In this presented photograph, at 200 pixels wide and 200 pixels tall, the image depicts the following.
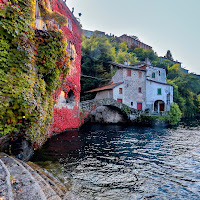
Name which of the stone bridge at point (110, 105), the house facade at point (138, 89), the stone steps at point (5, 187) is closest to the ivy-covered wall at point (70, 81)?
the stone bridge at point (110, 105)

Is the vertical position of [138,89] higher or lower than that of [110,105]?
higher

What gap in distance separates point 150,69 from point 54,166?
1146 inches

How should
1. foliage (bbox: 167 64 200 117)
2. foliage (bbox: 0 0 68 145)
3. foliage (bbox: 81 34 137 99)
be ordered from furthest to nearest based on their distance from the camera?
1. foliage (bbox: 167 64 200 117)
2. foliage (bbox: 81 34 137 99)
3. foliage (bbox: 0 0 68 145)

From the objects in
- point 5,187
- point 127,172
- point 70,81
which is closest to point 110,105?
point 70,81

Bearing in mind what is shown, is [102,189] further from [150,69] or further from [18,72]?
[150,69]

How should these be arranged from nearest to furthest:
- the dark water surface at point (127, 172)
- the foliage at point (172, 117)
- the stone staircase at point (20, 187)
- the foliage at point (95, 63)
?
1. the stone staircase at point (20, 187)
2. the dark water surface at point (127, 172)
3. the foliage at point (172, 117)
4. the foliage at point (95, 63)

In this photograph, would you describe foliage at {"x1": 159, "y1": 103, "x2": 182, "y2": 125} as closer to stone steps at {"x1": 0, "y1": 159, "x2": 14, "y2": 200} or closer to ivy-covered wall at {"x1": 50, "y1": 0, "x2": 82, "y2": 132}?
ivy-covered wall at {"x1": 50, "y1": 0, "x2": 82, "y2": 132}

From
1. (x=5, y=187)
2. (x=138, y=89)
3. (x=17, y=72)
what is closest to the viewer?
(x=5, y=187)

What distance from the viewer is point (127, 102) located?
26688 millimetres

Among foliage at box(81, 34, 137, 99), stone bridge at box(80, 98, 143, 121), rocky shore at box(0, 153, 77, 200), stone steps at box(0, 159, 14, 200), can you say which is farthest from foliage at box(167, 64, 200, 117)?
stone steps at box(0, 159, 14, 200)

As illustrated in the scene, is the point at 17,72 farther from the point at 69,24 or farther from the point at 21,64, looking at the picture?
the point at 69,24

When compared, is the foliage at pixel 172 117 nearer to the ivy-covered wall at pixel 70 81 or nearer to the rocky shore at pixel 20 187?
the ivy-covered wall at pixel 70 81

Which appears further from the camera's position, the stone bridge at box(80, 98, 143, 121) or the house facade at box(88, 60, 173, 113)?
the house facade at box(88, 60, 173, 113)

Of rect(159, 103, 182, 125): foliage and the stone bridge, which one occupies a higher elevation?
the stone bridge
